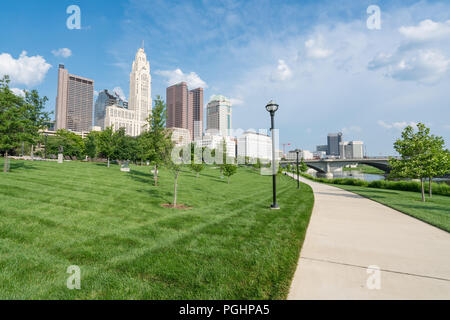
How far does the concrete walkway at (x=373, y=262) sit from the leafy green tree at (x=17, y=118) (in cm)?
2088

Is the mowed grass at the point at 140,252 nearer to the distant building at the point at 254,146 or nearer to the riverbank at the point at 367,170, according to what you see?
the riverbank at the point at 367,170

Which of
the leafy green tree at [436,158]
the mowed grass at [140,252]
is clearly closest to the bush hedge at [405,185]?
the leafy green tree at [436,158]

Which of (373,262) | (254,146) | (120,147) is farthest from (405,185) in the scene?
(254,146)

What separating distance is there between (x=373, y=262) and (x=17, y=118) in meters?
23.6

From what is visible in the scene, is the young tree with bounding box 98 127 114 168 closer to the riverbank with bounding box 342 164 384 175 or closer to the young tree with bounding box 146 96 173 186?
the young tree with bounding box 146 96 173 186

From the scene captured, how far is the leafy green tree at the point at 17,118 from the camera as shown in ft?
51.0

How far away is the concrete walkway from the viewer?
3.37 metres

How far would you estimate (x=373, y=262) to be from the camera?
4449 mm

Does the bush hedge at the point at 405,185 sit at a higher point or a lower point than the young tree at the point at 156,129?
lower

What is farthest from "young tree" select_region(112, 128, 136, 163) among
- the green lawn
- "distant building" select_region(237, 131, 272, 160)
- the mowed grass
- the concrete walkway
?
"distant building" select_region(237, 131, 272, 160)

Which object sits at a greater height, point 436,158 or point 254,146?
point 254,146

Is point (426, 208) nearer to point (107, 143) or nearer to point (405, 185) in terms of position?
point (405, 185)

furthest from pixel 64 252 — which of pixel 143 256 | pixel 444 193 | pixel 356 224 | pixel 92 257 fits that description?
pixel 444 193
